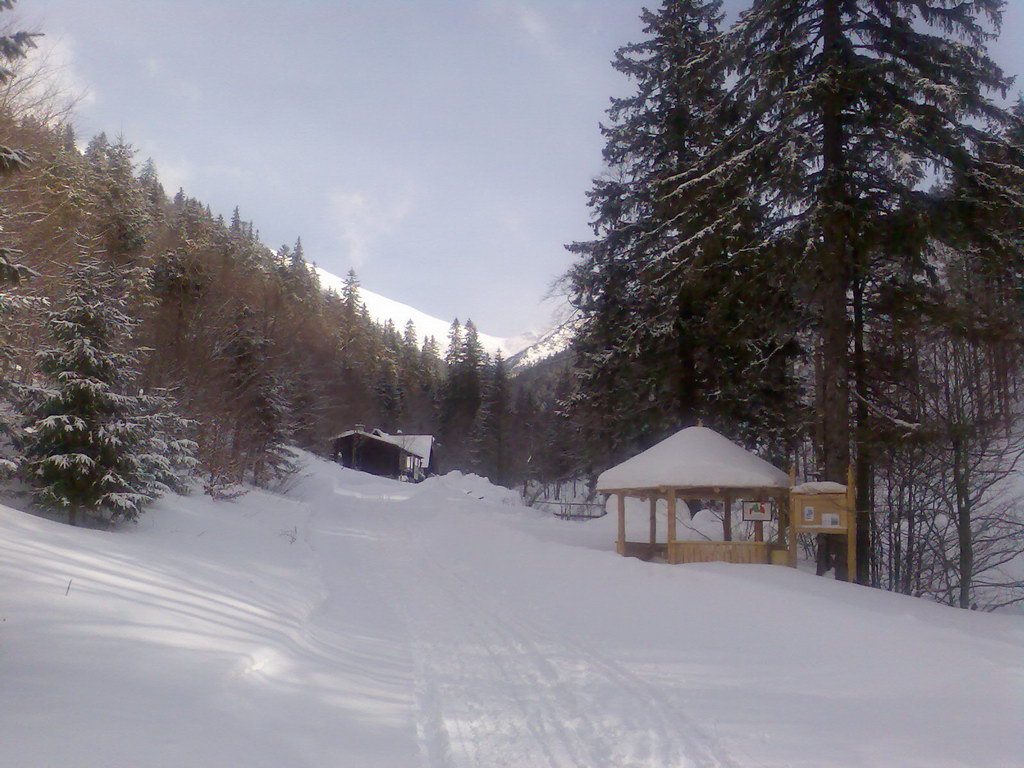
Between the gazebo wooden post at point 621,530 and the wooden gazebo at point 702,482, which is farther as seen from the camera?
the gazebo wooden post at point 621,530

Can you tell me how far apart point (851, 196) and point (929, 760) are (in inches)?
431

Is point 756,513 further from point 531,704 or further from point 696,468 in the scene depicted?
point 531,704

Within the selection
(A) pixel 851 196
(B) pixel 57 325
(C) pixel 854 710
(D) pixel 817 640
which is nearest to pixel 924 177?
(A) pixel 851 196

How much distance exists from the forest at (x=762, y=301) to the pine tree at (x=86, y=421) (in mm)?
41

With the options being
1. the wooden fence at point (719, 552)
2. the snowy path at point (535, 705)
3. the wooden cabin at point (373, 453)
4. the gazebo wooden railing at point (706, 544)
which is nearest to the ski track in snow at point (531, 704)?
the snowy path at point (535, 705)

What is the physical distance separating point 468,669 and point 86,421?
8.25 m

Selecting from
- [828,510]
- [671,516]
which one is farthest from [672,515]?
[828,510]

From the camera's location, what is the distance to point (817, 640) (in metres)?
7.95

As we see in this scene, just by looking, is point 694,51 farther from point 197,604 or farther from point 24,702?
point 24,702

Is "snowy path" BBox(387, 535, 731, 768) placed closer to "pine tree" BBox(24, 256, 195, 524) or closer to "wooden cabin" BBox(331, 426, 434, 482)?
"pine tree" BBox(24, 256, 195, 524)

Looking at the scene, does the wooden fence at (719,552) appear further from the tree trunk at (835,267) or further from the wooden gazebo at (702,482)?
the tree trunk at (835,267)

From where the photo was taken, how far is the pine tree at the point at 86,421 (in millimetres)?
11578

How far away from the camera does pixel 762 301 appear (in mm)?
15445

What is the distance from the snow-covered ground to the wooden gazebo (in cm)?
107
